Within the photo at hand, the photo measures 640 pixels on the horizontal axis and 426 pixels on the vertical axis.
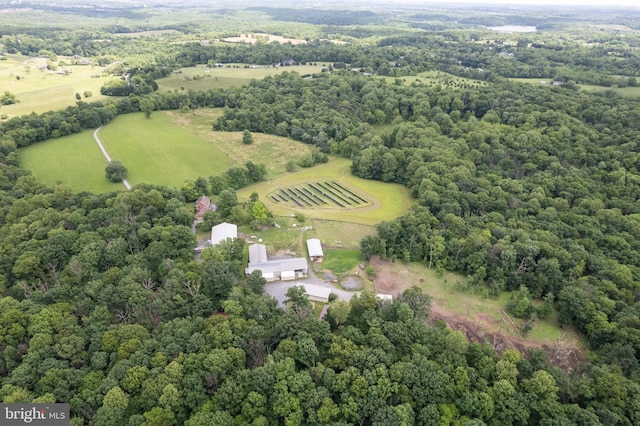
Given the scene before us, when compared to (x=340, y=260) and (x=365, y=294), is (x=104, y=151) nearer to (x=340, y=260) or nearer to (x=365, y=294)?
(x=340, y=260)

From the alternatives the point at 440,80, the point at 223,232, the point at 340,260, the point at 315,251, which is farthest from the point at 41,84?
the point at 440,80

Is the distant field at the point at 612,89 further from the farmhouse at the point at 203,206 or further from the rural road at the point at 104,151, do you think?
the rural road at the point at 104,151

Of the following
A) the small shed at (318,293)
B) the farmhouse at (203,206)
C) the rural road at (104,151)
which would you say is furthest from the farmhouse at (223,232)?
the rural road at (104,151)

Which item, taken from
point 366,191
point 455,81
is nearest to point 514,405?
point 366,191

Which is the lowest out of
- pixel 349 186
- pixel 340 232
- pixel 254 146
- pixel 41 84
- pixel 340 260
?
pixel 340 260

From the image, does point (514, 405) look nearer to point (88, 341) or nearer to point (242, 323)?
point (242, 323)

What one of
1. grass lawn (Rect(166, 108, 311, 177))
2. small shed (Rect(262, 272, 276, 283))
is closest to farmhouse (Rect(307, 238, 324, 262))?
small shed (Rect(262, 272, 276, 283))
